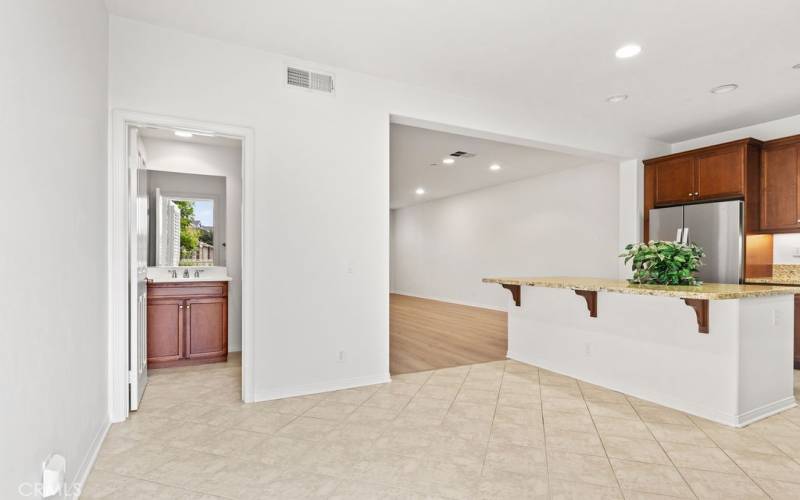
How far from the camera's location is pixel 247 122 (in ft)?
11.0

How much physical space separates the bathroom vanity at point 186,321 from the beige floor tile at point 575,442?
10.9 ft

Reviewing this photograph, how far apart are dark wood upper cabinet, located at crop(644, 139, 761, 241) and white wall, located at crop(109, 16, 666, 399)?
3.27 meters

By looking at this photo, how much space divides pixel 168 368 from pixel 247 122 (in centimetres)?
259

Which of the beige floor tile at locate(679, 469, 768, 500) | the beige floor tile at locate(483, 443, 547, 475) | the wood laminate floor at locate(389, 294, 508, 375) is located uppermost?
the beige floor tile at locate(679, 469, 768, 500)

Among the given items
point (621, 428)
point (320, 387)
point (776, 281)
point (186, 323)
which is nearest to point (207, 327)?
point (186, 323)

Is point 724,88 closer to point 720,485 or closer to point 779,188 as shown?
point 779,188

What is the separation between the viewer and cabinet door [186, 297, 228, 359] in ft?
14.6

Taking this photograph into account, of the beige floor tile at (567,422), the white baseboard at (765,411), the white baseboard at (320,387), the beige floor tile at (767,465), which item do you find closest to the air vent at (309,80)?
the white baseboard at (320,387)

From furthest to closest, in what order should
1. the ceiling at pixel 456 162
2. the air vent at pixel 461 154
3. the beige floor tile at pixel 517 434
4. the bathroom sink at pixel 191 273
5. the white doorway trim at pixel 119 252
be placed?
1. the air vent at pixel 461 154
2. the ceiling at pixel 456 162
3. the bathroom sink at pixel 191 273
4. the white doorway trim at pixel 119 252
5. the beige floor tile at pixel 517 434

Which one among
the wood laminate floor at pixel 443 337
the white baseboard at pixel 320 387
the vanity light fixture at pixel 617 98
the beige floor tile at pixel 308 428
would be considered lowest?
the wood laminate floor at pixel 443 337

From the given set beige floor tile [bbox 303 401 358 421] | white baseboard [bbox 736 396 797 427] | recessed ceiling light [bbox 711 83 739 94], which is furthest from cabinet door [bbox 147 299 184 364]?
recessed ceiling light [bbox 711 83 739 94]

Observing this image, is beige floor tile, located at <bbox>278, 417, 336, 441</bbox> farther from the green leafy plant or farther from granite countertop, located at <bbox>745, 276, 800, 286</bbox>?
granite countertop, located at <bbox>745, 276, 800, 286</bbox>

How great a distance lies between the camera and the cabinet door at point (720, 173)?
479cm

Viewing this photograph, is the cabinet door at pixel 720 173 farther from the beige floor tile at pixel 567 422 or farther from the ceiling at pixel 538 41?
the beige floor tile at pixel 567 422
